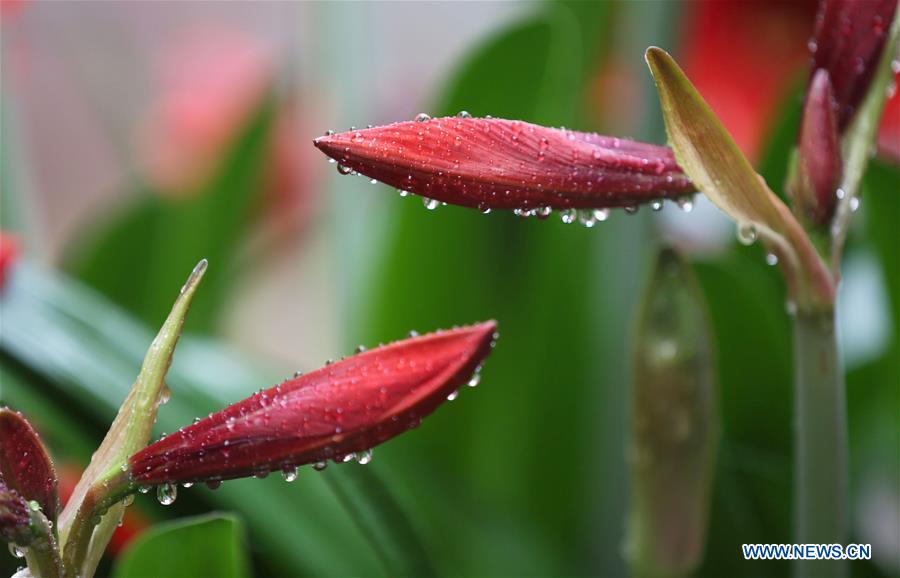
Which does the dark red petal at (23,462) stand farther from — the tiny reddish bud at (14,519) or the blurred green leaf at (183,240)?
the blurred green leaf at (183,240)

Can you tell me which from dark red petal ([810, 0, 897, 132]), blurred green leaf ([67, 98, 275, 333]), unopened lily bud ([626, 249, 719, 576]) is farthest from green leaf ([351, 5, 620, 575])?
dark red petal ([810, 0, 897, 132])

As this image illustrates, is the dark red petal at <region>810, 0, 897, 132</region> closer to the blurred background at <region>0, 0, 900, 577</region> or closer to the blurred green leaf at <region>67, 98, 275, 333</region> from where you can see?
the blurred background at <region>0, 0, 900, 577</region>

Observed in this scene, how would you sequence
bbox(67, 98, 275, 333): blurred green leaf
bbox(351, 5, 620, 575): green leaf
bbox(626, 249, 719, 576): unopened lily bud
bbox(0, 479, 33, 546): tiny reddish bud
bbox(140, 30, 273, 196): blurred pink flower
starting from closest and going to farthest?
bbox(0, 479, 33, 546): tiny reddish bud, bbox(626, 249, 719, 576): unopened lily bud, bbox(351, 5, 620, 575): green leaf, bbox(67, 98, 275, 333): blurred green leaf, bbox(140, 30, 273, 196): blurred pink flower

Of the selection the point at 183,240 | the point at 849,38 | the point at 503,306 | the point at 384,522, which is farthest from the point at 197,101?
the point at 849,38

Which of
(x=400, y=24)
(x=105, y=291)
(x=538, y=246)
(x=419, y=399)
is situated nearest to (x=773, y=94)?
(x=538, y=246)

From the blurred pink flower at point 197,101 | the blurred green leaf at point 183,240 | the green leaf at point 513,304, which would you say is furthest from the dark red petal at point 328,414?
the blurred pink flower at point 197,101

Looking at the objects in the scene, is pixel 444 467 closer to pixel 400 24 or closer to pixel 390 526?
pixel 390 526
